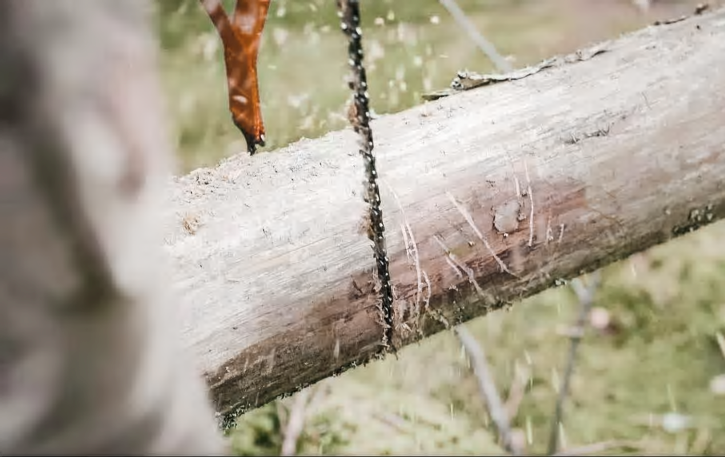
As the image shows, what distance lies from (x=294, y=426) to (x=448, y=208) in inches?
41.2

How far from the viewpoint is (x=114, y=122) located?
0.89 ft

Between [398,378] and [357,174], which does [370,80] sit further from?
[357,174]

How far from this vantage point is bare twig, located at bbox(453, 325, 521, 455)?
1.89 m

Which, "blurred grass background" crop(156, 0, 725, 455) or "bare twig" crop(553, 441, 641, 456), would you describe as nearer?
"bare twig" crop(553, 441, 641, 456)

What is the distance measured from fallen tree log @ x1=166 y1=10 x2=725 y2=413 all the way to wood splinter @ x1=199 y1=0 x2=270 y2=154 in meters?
A: 0.34

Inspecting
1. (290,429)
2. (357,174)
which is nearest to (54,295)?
(357,174)

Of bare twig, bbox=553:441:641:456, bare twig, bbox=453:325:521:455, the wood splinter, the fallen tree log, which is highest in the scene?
the wood splinter

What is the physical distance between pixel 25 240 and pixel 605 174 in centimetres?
107

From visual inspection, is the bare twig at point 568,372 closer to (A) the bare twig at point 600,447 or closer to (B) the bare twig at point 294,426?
(A) the bare twig at point 600,447

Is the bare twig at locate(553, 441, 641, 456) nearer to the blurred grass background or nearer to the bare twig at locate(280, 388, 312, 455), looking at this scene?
the blurred grass background

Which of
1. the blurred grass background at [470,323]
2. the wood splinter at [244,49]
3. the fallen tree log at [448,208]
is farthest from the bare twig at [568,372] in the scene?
the wood splinter at [244,49]

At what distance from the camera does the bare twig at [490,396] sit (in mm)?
1892

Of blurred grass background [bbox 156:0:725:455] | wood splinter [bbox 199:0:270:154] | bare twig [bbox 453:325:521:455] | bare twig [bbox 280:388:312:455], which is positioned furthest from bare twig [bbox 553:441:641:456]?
wood splinter [bbox 199:0:270:154]

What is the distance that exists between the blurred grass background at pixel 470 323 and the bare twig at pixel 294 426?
0.02m
